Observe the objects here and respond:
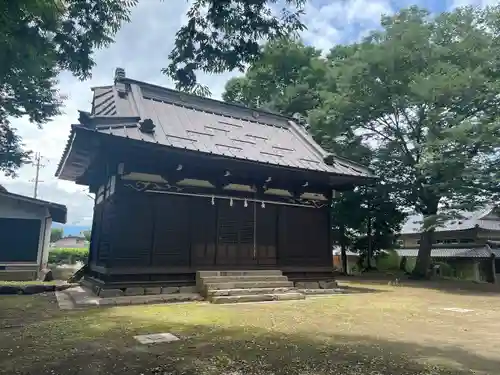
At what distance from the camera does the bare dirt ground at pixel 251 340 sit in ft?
12.0

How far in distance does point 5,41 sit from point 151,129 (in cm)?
538

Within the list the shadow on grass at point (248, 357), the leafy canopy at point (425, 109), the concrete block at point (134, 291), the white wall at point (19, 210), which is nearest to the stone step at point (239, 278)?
the concrete block at point (134, 291)

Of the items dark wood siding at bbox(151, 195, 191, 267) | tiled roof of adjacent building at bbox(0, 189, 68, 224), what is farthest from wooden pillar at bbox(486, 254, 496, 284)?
tiled roof of adjacent building at bbox(0, 189, 68, 224)

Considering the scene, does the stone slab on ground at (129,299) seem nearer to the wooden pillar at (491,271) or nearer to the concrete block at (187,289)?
the concrete block at (187,289)

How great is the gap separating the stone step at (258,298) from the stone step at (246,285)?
0.40m

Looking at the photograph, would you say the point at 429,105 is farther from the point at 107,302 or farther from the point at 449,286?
the point at 107,302

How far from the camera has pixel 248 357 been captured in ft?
13.1

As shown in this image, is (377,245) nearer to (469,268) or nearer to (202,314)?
(469,268)

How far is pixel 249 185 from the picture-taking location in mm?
10375

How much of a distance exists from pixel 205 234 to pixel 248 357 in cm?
585

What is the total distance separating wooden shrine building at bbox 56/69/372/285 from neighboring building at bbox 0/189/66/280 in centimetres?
365

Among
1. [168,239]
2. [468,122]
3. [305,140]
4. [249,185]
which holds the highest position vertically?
[468,122]

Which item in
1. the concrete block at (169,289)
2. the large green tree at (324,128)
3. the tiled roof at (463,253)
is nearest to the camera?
the concrete block at (169,289)

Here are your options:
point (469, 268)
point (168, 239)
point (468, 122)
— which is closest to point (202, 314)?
point (168, 239)
